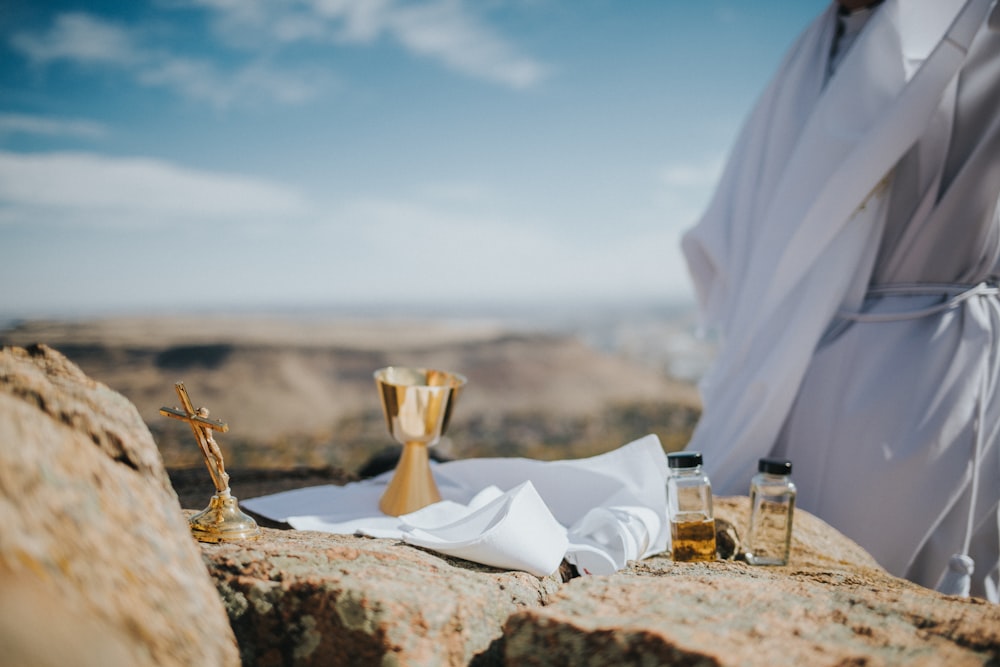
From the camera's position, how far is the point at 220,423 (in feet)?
4.86

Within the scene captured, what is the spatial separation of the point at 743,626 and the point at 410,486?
3.63 feet

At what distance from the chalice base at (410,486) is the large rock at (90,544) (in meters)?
0.90

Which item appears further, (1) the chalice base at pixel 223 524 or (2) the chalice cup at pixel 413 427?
(2) the chalice cup at pixel 413 427

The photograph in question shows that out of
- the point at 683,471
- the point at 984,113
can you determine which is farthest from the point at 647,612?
the point at 984,113

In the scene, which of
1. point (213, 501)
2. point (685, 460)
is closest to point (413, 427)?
point (213, 501)

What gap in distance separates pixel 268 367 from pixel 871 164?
20.6 feet

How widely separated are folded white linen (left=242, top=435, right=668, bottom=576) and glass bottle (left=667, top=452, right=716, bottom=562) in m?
0.10

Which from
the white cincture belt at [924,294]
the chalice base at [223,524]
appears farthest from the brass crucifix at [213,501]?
the white cincture belt at [924,294]

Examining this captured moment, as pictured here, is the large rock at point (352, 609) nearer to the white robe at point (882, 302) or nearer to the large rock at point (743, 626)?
the large rock at point (743, 626)

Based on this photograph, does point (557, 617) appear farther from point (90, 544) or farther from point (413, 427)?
point (413, 427)

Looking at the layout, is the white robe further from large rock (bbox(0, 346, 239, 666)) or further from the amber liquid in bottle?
large rock (bbox(0, 346, 239, 666))

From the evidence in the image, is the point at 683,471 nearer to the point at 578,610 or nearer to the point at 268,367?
the point at 578,610

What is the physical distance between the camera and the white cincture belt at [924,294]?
2.62 metres

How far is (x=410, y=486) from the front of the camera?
197cm
